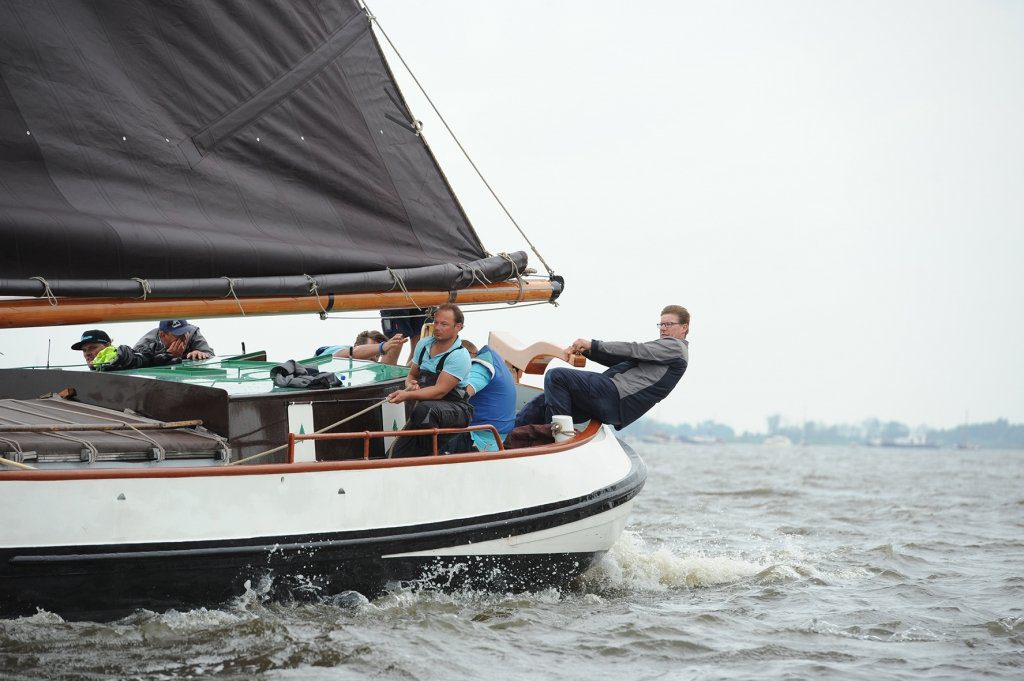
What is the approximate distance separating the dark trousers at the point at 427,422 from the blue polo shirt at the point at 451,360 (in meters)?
0.19

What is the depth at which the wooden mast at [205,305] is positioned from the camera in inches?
245

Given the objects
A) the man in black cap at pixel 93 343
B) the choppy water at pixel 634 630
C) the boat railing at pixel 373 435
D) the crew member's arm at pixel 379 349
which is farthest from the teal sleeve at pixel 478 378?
the man in black cap at pixel 93 343

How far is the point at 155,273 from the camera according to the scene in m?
6.59

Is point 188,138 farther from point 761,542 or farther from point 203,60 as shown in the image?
point 761,542

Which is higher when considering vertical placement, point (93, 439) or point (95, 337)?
point (95, 337)

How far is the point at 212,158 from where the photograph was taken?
7.21 m

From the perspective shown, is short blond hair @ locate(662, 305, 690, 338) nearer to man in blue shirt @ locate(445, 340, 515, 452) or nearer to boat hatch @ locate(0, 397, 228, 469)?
man in blue shirt @ locate(445, 340, 515, 452)

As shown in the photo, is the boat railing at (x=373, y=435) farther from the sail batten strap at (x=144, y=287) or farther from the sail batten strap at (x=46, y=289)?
the sail batten strap at (x=46, y=289)

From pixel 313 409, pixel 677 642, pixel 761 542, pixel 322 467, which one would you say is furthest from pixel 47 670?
pixel 761 542

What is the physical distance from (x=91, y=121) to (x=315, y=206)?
1495 mm

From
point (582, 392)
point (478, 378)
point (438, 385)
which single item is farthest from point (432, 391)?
point (582, 392)

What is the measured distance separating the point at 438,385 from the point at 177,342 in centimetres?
269

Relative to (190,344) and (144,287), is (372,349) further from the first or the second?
(144,287)

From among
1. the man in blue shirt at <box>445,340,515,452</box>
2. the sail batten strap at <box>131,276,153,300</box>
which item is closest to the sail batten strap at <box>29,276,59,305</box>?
the sail batten strap at <box>131,276,153,300</box>
